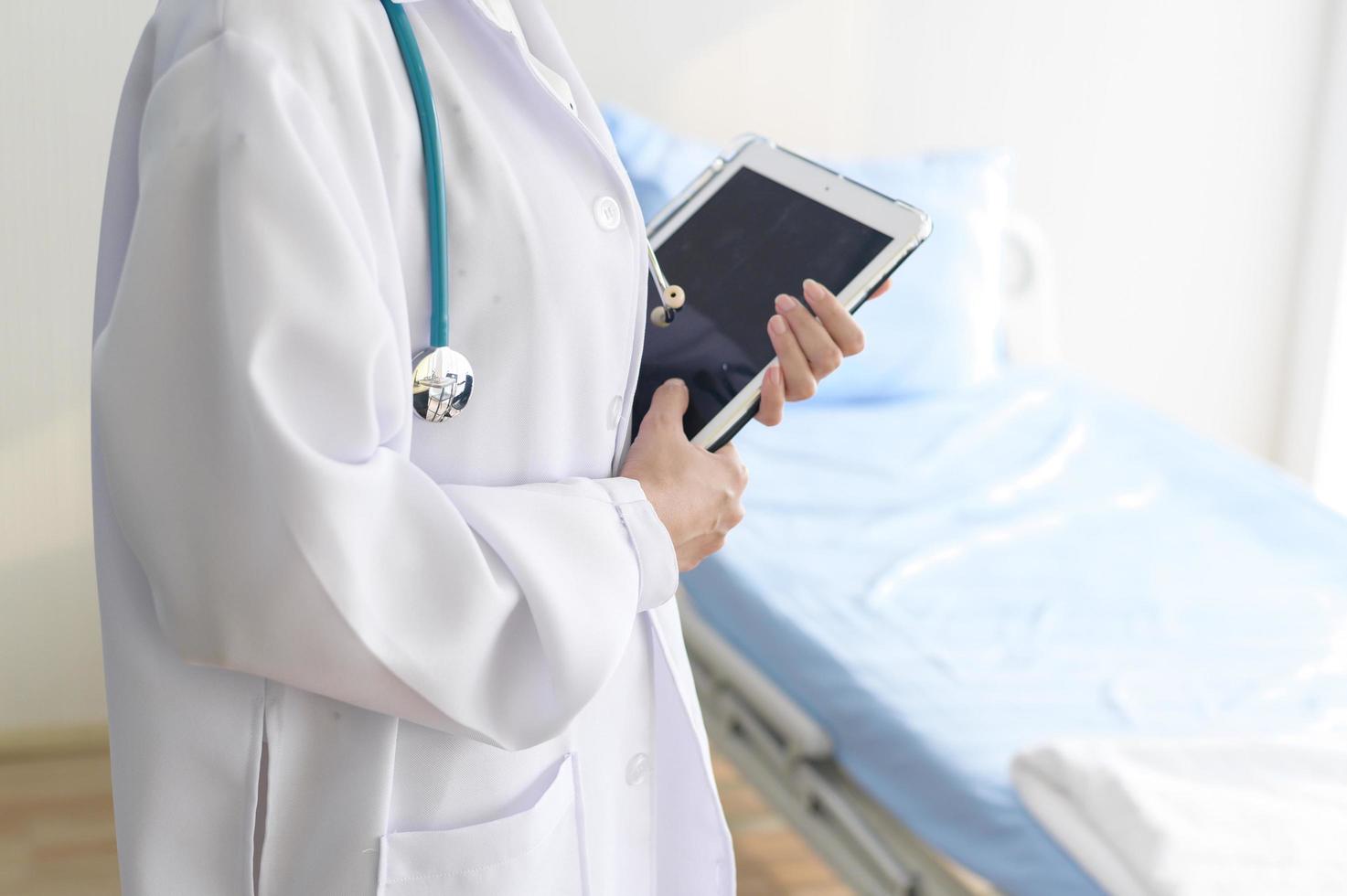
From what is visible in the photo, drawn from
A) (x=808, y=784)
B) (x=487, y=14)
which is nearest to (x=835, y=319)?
(x=487, y=14)

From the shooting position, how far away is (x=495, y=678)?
75 centimetres

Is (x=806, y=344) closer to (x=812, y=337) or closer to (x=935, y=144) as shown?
(x=812, y=337)

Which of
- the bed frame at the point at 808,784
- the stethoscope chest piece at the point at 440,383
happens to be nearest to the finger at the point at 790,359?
the stethoscope chest piece at the point at 440,383

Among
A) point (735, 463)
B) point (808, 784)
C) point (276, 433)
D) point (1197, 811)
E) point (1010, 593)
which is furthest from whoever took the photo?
point (1010, 593)

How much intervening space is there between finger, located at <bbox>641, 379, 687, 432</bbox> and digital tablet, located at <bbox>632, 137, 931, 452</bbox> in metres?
0.01

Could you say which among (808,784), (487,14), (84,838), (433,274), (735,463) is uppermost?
(487,14)

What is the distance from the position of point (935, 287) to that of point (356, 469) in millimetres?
1928

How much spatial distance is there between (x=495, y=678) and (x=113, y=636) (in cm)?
22

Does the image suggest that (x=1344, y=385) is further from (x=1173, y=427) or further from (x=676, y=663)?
(x=676, y=663)

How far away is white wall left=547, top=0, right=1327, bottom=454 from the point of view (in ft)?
8.36

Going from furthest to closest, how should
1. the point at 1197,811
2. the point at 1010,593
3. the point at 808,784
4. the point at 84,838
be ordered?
the point at 84,838
the point at 1010,593
the point at 808,784
the point at 1197,811

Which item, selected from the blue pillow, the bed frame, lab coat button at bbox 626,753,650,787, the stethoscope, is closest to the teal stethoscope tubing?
the stethoscope

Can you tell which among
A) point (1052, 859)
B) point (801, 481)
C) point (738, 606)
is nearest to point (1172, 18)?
point (801, 481)

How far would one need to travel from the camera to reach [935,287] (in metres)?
2.46
